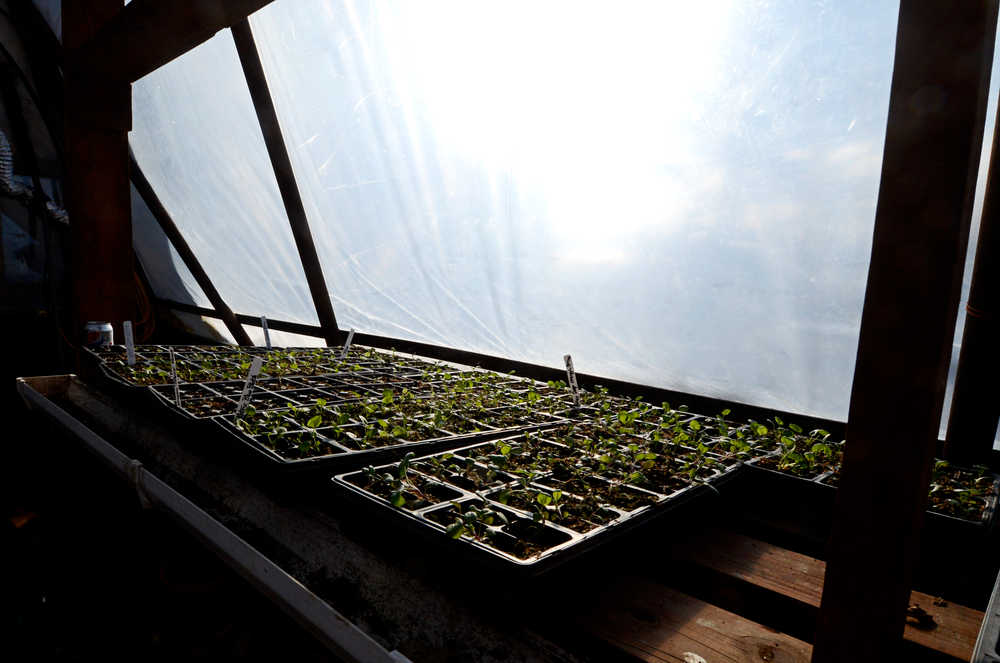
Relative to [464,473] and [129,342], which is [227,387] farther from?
[464,473]

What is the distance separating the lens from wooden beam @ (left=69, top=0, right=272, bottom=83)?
2.28m

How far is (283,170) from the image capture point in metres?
3.27

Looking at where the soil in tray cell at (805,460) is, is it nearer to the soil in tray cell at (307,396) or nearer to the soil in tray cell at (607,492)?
the soil in tray cell at (607,492)

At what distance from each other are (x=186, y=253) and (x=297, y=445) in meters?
3.98

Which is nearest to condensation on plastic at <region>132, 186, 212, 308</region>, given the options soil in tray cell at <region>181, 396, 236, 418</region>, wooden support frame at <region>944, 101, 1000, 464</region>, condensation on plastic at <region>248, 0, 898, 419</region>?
condensation on plastic at <region>248, 0, 898, 419</region>

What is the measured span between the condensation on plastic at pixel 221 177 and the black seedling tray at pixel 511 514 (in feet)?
9.82

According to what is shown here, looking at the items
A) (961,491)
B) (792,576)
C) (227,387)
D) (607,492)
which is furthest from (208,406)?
(961,491)

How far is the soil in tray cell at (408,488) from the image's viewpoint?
47.3 inches

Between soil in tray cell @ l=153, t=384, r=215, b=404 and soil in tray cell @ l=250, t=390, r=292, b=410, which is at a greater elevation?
soil in tray cell @ l=153, t=384, r=215, b=404

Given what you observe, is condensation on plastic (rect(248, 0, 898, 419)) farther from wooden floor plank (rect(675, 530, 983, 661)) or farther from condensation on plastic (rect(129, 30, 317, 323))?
wooden floor plank (rect(675, 530, 983, 661))

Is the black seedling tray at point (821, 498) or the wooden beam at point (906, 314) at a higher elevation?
the wooden beam at point (906, 314)

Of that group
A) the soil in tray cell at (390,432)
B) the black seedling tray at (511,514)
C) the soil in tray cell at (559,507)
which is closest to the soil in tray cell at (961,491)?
the black seedling tray at (511,514)

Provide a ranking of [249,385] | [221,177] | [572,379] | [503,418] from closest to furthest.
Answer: [249,385]
[503,418]
[572,379]
[221,177]

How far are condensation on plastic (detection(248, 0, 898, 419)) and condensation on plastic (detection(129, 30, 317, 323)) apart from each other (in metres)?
0.51
